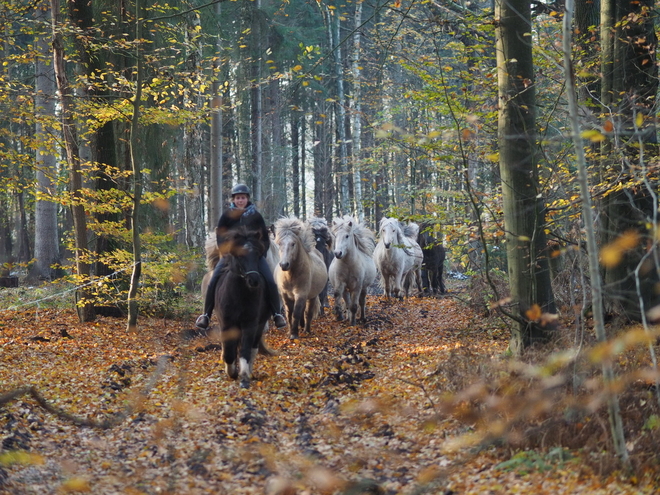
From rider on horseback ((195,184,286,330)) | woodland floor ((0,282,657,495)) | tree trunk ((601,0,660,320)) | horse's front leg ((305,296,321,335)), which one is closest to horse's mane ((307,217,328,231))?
horse's front leg ((305,296,321,335))

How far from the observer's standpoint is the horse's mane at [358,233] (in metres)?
14.2

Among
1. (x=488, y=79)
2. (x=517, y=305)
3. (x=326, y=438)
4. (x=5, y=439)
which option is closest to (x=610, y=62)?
(x=488, y=79)

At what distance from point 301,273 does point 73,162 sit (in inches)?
195

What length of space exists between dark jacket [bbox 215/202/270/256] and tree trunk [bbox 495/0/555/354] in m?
3.54

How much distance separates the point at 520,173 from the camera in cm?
734

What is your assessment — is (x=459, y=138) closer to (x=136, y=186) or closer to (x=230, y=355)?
(x=230, y=355)

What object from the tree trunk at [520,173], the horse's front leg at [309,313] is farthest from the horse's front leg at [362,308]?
the tree trunk at [520,173]

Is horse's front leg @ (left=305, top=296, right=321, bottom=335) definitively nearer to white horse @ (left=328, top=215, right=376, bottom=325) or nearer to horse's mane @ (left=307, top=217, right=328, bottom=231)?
white horse @ (left=328, top=215, right=376, bottom=325)

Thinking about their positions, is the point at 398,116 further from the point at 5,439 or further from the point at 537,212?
the point at 5,439

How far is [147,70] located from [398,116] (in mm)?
26792

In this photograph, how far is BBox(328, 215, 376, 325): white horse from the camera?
1358cm

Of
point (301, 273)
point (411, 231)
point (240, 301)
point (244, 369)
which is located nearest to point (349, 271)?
point (301, 273)

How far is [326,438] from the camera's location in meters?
6.12

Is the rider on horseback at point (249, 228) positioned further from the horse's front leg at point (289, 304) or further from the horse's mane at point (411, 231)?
the horse's mane at point (411, 231)
